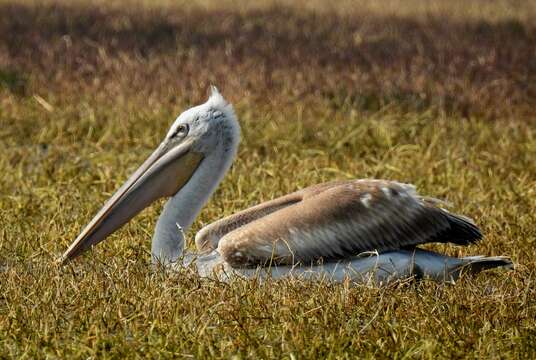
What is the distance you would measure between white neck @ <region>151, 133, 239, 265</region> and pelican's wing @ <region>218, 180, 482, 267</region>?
373 millimetres

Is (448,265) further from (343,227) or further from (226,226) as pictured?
(226,226)

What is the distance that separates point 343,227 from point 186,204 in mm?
814

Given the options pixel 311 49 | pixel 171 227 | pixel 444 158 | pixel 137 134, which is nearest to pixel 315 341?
pixel 171 227

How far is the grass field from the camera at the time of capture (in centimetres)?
414

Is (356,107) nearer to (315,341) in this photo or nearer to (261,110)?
(261,110)

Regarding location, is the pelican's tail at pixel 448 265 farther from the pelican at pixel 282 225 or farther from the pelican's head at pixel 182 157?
the pelican's head at pixel 182 157

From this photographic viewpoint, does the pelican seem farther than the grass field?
Yes

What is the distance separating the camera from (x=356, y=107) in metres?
9.44

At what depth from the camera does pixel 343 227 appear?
496 centimetres

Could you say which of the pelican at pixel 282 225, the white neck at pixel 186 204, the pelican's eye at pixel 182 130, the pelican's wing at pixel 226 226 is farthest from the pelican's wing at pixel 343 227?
the pelican's eye at pixel 182 130

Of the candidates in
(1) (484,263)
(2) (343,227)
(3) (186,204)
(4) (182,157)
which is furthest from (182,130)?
(1) (484,263)

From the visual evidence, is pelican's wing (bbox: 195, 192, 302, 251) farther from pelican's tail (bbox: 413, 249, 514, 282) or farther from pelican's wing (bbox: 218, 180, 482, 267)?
pelican's tail (bbox: 413, 249, 514, 282)

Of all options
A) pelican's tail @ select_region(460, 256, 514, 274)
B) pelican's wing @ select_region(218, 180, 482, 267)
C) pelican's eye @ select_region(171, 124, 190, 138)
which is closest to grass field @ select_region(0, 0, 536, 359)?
pelican's tail @ select_region(460, 256, 514, 274)

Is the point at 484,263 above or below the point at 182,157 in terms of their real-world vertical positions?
below
